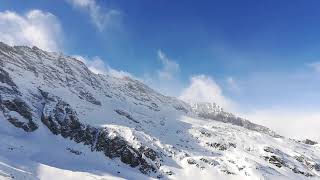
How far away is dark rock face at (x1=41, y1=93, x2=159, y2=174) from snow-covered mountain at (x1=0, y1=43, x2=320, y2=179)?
0.26 meters

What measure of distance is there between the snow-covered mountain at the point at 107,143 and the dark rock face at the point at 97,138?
26 centimetres

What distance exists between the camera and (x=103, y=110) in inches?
5846

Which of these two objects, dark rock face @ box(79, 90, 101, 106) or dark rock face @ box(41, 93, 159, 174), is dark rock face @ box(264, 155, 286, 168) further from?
dark rock face @ box(79, 90, 101, 106)

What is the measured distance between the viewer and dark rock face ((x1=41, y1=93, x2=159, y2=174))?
110213 mm

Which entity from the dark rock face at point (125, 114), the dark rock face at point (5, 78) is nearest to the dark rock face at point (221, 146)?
the dark rock face at point (125, 114)

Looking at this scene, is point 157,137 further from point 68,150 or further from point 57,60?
point 57,60

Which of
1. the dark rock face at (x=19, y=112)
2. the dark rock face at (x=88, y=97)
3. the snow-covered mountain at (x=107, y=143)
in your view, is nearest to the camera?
the snow-covered mountain at (x=107, y=143)

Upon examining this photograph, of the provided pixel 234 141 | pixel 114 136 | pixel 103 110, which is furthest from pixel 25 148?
pixel 234 141

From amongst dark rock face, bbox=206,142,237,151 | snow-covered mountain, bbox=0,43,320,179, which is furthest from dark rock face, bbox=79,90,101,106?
dark rock face, bbox=206,142,237,151

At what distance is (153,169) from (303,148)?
74126 mm

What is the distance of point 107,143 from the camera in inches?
4493

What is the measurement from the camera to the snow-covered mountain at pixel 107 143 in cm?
9919

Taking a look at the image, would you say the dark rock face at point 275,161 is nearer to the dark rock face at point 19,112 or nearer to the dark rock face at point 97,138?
the dark rock face at point 97,138

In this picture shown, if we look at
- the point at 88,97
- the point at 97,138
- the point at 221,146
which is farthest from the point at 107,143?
the point at 88,97
